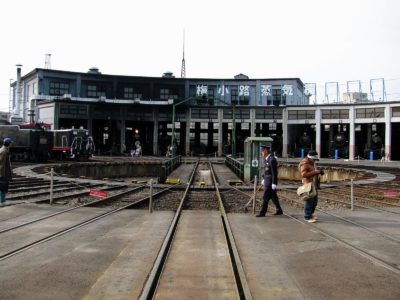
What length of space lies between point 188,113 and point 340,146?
21.2 meters

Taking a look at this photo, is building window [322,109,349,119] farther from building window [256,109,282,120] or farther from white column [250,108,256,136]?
white column [250,108,256,136]

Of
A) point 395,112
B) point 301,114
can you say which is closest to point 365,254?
point 395,112

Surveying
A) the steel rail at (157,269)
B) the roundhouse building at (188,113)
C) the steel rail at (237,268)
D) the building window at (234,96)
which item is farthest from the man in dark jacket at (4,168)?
the building window at (234,96)

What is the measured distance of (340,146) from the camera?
2280 inches

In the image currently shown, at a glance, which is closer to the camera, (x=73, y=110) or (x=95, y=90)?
(x=73, y=110)

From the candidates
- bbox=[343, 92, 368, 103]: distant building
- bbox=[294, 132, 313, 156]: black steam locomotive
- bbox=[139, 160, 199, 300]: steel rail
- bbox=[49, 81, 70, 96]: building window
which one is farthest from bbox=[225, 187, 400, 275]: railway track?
bbox=[49, 81, 70, 96]: building window

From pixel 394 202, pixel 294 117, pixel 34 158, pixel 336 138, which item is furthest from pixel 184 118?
pixel 394 202

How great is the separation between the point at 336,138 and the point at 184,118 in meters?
21.0

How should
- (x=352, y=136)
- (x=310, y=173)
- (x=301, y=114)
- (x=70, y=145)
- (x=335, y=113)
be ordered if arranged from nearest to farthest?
(x=310, y=173) < (x=70, y=145) < (x=352, y=136) < (x=335, y=113) < (x=301, y=114)

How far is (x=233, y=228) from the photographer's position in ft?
32.2

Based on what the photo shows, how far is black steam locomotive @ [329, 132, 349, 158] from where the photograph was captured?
57.7 metres

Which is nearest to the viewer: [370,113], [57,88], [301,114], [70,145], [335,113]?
[70,145]

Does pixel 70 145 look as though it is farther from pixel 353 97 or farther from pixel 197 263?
pixel 197 263

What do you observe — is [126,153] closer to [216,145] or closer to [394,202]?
[216,145]
